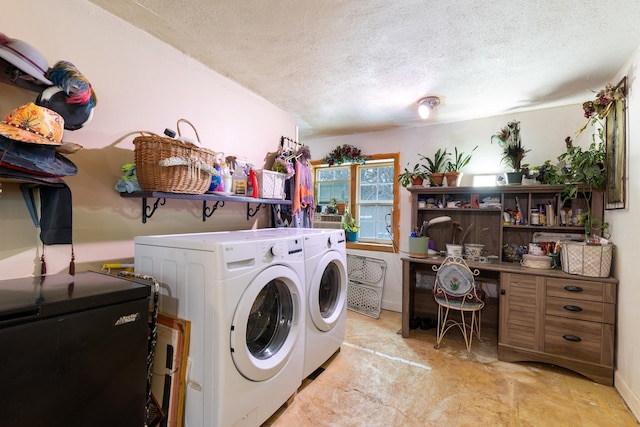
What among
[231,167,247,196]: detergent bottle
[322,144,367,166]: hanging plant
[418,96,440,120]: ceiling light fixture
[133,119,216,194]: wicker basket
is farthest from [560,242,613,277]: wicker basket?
[133,119,216,194]: wicker basket

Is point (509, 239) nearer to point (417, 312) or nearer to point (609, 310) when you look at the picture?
point (609, 310)

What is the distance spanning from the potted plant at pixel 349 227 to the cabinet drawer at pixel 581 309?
212 cm

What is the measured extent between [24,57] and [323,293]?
2.15 m

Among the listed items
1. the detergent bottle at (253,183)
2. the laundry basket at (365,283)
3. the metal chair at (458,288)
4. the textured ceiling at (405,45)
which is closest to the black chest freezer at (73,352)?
the detergent bottle at (253,183)

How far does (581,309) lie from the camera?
7.01ft

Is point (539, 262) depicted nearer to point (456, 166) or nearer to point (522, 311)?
point (522, 311)

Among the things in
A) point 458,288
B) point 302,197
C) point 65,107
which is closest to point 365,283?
point 458,288

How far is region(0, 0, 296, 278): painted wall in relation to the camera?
1.32 m

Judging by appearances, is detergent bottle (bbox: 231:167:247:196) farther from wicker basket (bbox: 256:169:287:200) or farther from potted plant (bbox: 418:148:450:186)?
potted plant (bbox: 418:148:450:186)

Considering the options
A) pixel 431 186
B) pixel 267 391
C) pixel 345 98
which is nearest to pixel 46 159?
pixel 267 391

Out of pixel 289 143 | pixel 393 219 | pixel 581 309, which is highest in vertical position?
pixel 289 143

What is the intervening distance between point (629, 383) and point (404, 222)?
7.15 feet

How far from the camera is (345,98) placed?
267 centimetres

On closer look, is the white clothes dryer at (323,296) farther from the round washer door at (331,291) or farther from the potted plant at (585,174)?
the potted plant at (585,174)
